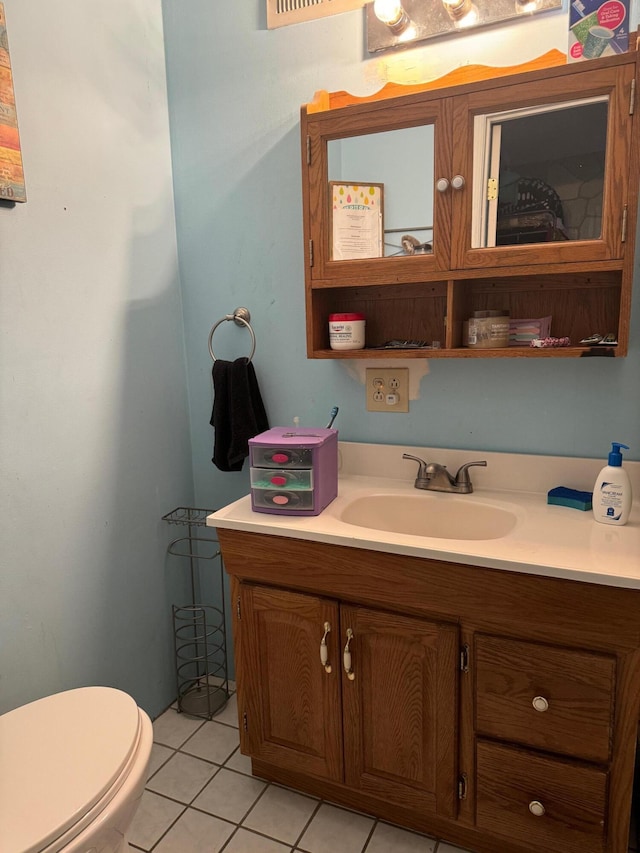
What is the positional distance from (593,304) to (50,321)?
138 cm

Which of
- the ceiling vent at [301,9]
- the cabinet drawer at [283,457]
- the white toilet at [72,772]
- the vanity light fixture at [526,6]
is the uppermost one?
the ceiling vent at [301,9]

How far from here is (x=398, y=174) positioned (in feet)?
4.74

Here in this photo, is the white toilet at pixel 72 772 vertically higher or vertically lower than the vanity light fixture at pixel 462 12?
lower

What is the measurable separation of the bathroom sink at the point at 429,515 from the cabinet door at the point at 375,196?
602 millimetres

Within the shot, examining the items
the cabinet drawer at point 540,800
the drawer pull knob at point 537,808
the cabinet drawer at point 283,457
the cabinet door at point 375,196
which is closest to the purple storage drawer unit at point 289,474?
the cabinet drawer at point 283,457

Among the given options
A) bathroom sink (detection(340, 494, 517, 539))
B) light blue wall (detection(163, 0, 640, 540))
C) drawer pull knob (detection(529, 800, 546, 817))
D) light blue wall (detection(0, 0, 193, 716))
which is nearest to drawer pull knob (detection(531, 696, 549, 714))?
drawer pull knob (detection(529, 800, 546, 817))

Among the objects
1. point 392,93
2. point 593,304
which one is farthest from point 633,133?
point 392,93

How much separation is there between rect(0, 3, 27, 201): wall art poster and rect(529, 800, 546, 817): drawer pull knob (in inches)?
71.9

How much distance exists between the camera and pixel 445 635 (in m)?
1.28

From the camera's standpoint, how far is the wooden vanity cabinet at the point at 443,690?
1155mm

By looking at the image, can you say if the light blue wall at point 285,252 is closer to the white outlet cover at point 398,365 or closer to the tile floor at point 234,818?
the white outlet cover at point 398,365

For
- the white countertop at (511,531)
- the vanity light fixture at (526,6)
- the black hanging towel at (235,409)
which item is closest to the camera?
the white countertop at (511,531)

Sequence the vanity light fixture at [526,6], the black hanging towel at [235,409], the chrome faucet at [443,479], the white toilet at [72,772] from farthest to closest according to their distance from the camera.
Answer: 1. the black hanging towel at [235,409]
2. the chrome faucet at [443,479]
3. the vanity light fixture at [526,6]
4. the white toilet at [72,772]

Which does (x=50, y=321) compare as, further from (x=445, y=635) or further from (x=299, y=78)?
(x=445, y=635)
